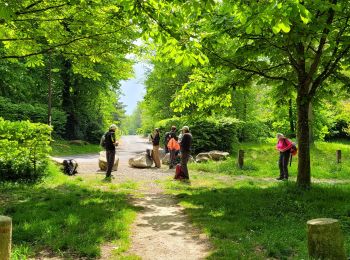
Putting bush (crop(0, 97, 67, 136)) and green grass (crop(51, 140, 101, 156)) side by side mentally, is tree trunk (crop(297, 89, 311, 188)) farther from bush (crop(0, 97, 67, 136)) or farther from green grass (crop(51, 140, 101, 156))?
bush (crop(0, 97, 67, 136))

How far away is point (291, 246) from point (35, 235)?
14.7 feet

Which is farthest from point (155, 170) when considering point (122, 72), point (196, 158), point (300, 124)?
point (300, 124)

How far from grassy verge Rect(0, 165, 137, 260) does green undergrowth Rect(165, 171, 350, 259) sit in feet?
5.42

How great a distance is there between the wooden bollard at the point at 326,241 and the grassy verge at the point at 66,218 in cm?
302

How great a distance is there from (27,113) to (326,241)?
29274 mm

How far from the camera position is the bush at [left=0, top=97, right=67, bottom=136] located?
29.5 metres

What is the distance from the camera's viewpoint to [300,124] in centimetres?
1165

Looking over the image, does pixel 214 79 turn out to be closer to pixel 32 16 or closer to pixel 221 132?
pixel 32 16

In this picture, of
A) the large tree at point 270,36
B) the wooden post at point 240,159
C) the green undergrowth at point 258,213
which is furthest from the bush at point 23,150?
the wooden post at point 240,159

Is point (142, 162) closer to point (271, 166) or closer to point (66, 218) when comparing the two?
point (271, 166)

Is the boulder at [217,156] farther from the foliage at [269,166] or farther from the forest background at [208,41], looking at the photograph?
the forest background at [208,41]

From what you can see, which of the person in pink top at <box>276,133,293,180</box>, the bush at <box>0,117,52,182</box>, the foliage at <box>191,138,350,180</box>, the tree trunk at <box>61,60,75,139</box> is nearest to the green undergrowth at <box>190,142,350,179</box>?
the foliage at <box>191,138,350,180</box>

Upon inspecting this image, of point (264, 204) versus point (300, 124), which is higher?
point (300, 124)

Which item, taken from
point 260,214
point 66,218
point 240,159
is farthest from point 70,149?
point 260,214
